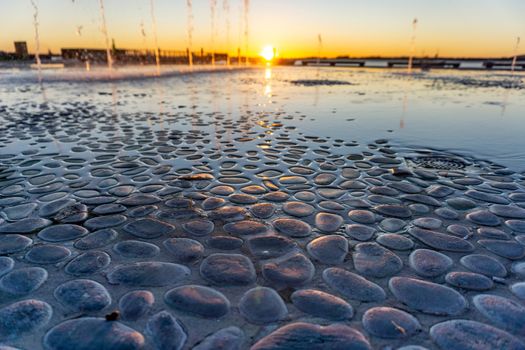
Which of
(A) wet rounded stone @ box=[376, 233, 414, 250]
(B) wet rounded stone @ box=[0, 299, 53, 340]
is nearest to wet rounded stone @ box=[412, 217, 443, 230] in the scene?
(A) wet rounded stone @ box=[376, 233, 414, 250]

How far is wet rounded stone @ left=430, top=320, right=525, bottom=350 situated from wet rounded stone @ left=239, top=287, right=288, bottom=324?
846 mm

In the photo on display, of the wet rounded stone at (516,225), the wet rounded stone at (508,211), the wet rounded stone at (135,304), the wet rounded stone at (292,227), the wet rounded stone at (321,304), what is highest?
the wet rounded stone at (508,211)

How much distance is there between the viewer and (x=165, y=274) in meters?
2.27

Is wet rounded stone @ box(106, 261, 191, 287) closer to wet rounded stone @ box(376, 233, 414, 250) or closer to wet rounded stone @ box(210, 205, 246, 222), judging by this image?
wet rounded stone @ box(210, 205, 246, 222)

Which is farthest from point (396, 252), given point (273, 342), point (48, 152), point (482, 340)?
point (48, 152)

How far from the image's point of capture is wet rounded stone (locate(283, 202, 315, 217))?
3230 millimetres

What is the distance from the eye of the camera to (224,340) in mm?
1703

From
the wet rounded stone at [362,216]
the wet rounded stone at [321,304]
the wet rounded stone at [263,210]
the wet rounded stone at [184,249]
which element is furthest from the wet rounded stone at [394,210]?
the wet rounded stone at [184,249]

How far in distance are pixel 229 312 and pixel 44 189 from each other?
3.08 m

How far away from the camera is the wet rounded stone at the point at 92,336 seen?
1.65 meters

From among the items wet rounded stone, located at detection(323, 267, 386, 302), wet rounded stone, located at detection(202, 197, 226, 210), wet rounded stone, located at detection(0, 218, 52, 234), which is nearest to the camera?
wet rounded stone, located at detection(323, 267, 386, 302)

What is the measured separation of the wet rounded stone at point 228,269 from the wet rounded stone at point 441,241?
1518 mm

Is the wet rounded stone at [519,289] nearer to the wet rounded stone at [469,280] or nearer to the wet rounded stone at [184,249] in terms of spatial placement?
the wet rounded stone at [469,280]

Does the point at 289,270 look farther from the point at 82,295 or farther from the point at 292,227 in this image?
the point at 82,295
